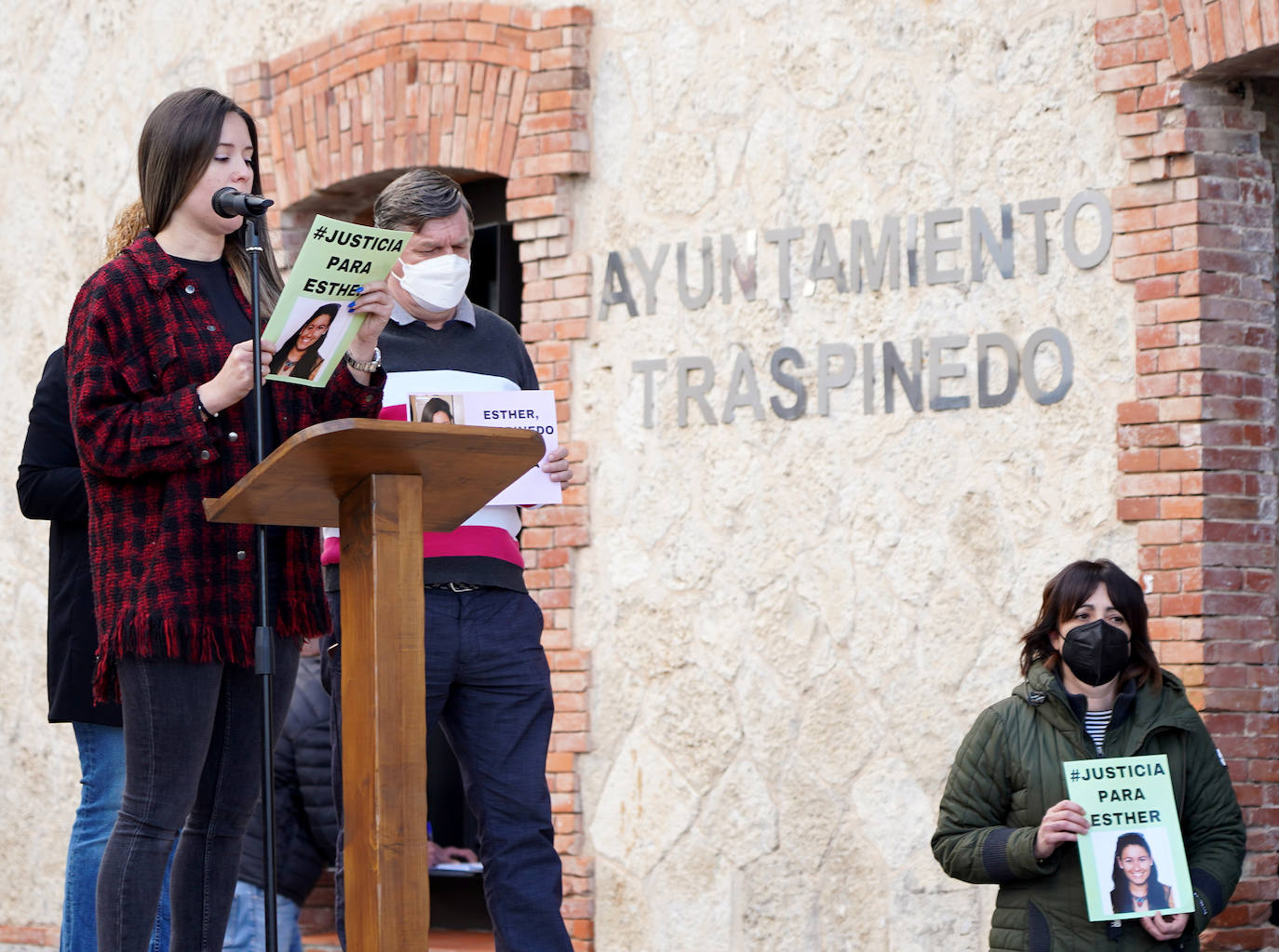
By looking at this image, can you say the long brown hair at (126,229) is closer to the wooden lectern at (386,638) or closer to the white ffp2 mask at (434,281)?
the white ffp2 mask at (434,281)

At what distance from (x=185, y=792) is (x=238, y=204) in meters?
1.23

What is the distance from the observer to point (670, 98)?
730 centimetres

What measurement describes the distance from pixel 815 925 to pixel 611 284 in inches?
102

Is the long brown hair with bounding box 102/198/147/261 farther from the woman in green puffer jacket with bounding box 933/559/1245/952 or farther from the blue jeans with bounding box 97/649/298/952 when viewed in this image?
the woman in green puffer jacket with bounding box 933/559/1245/952

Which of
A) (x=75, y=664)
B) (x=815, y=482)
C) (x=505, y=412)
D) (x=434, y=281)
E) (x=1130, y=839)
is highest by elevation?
(x=434, y=281)

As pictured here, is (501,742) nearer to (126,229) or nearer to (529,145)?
(126,229)

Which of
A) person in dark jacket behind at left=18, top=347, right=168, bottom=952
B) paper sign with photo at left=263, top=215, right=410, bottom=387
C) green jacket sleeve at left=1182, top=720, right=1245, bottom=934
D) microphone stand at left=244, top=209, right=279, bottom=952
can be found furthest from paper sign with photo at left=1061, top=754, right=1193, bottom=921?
person in dark jacket behind at left=18, top=347, right=168, bottom=952

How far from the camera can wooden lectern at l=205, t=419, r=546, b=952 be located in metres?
3.30

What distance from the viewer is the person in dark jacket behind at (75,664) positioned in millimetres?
5082

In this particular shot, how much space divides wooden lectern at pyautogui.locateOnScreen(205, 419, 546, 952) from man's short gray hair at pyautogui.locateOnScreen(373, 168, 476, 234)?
1451mm

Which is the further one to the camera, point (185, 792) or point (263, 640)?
point (185, 792)

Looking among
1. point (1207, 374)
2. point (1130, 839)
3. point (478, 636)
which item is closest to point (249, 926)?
point (478, 636)

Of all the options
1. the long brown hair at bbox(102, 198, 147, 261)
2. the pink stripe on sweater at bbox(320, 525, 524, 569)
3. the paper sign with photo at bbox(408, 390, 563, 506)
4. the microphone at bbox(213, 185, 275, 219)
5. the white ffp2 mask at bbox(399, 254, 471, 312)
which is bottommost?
the pink stripe on sweater at bbox(320, 525, 524, 569)

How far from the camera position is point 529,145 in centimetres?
756
